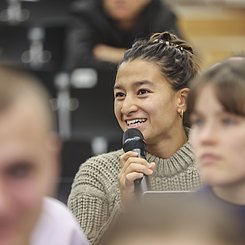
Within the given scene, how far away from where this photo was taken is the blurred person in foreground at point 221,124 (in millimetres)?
1186

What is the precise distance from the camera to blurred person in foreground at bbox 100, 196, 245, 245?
2.59 ft

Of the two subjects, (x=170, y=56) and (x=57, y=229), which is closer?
(x=57, y=229)

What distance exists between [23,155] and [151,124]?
1.05 m

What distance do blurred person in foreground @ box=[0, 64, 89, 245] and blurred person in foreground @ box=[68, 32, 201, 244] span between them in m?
0.92

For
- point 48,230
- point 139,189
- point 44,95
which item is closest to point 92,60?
point 139,189

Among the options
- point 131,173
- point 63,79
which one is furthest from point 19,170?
point 63,79

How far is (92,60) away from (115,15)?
24 cm

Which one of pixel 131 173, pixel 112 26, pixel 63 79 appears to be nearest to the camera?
pixel 131 173

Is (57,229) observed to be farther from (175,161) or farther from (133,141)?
(175,161)

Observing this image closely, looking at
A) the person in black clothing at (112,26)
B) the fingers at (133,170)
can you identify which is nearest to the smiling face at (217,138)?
the fingers at (133,170)

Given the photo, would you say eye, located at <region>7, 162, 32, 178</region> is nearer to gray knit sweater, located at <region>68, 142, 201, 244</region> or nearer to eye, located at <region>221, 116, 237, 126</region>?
eye, located at <region>221, 116, 237, 126</region>

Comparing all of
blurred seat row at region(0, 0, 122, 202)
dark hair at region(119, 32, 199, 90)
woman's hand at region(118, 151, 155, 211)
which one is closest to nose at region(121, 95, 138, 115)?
dark hair at region(119, 32, 199, 90)

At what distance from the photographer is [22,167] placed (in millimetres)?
885

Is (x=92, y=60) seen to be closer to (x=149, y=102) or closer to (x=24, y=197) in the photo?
(x=149, y=102)
